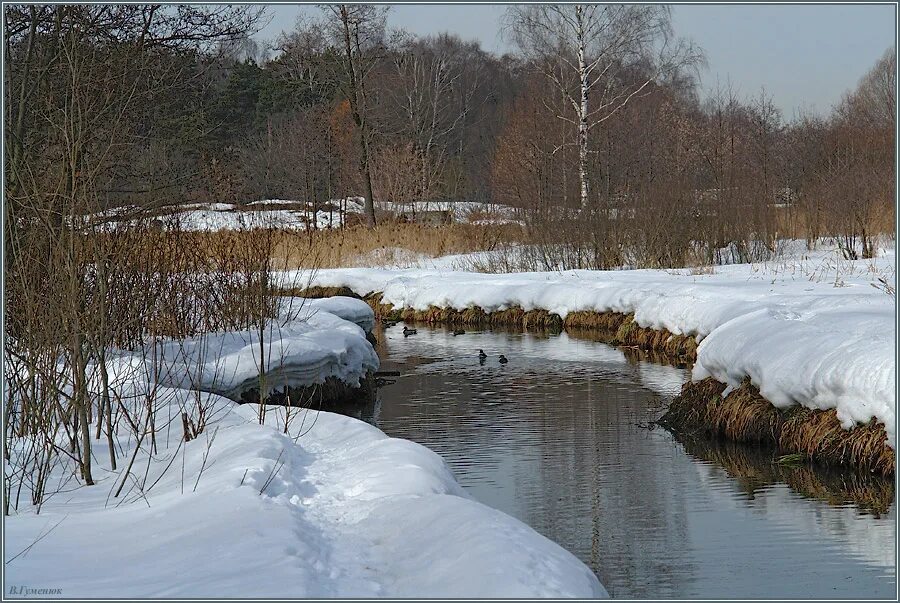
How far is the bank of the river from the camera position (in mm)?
6355

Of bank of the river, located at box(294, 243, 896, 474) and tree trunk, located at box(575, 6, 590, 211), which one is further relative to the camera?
tree trunk, located at box(575, 6, 590, 211)

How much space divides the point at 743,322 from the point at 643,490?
2754mm

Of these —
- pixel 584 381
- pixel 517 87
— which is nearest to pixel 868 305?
pixel 584 381

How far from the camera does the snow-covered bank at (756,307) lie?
6.40m

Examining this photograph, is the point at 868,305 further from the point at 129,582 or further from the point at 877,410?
the point at 129,582

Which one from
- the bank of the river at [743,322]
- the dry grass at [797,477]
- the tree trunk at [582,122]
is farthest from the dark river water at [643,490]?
the tree trunk at [582,122]

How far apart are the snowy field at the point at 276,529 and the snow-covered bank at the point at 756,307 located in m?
2.88

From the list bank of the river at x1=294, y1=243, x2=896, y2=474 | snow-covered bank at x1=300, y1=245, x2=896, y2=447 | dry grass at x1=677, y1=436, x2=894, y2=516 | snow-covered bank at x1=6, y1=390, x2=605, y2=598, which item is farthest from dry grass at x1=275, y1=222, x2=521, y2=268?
snow-covered bank at x1=6, y1=390, x2=605, y2=598

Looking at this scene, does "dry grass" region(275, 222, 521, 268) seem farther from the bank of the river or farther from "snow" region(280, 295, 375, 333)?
"snow" region(280, 295, 375, 333)

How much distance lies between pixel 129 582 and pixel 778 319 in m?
6.21

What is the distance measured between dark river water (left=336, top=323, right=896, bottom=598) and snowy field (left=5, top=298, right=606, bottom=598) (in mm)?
985

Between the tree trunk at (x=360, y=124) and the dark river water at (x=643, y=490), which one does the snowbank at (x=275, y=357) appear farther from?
the tree trunk at (x=360, y=124)

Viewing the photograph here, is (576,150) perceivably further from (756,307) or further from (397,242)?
(756,307)

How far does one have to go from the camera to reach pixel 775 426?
7156 mm
